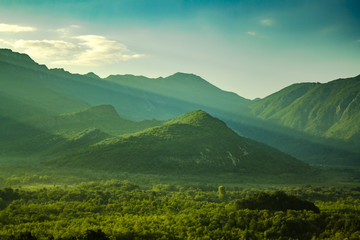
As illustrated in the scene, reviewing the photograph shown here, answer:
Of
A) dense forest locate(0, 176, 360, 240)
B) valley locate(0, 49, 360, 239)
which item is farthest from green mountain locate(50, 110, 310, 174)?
dense forest locate(0, 176, 360, 240)

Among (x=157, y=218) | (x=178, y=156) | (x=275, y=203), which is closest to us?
(x=157, y=218)

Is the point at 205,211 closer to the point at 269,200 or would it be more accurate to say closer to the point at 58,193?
the point at 269,200

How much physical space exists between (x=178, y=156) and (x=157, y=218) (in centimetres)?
10108

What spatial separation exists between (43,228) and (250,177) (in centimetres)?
11386

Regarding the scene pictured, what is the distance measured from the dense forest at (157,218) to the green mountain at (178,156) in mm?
63710

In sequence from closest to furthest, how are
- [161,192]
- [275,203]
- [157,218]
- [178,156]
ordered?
1. [157,218]
2. [275,203]
3. [161,192]
4. [178,156]

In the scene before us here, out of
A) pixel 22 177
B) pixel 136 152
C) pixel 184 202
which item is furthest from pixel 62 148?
pixel 184 202

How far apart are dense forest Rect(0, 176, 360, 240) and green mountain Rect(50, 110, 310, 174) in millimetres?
63710

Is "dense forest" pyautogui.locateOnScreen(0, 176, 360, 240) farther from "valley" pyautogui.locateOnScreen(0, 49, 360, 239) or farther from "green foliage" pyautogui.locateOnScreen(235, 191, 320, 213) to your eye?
"valley" pyautogui.locateOnScreen(0, 49, 360, 239)

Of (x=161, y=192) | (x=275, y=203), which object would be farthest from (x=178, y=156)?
(x=275, y=203)

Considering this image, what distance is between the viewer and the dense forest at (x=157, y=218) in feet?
185

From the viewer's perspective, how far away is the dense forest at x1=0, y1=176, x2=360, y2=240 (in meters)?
56.4

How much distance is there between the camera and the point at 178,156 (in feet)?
550

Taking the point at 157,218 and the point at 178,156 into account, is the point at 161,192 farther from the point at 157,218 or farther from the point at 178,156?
the point at 178,156
